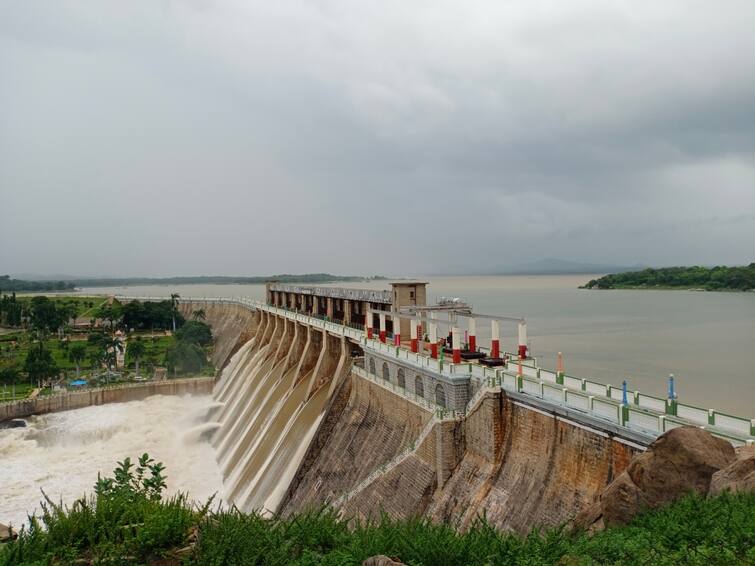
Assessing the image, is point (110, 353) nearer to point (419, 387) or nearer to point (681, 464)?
point (419, 387)

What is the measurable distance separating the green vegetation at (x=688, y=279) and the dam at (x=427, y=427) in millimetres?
110533

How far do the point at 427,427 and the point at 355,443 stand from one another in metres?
A: 6.99

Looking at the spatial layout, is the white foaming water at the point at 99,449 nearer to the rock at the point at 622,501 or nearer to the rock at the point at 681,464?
the rock at the point at 622,501

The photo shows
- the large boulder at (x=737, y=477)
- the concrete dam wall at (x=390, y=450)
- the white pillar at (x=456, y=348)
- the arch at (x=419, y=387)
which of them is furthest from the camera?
the arch at (x=419, y=387)

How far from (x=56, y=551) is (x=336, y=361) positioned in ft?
98.2

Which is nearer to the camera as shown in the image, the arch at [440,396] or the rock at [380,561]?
the rock at [380,561]

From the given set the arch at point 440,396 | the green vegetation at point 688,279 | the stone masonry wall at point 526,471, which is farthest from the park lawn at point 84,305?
the green vegetation at point 688,279

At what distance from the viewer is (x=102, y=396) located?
187 ft

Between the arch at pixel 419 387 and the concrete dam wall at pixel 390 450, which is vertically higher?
the arch at pixel 419 387

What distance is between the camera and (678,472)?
11461mm

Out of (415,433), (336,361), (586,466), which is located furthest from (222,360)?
(586,466)

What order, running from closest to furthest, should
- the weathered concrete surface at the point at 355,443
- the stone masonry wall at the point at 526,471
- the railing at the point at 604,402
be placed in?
the railing at the point at 604,402 → the stone masonry wall at the point at 526,471 → the weathered concrete surface at the point at 355,443

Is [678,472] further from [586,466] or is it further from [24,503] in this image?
[24,503]

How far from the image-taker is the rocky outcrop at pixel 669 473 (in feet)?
37.3
